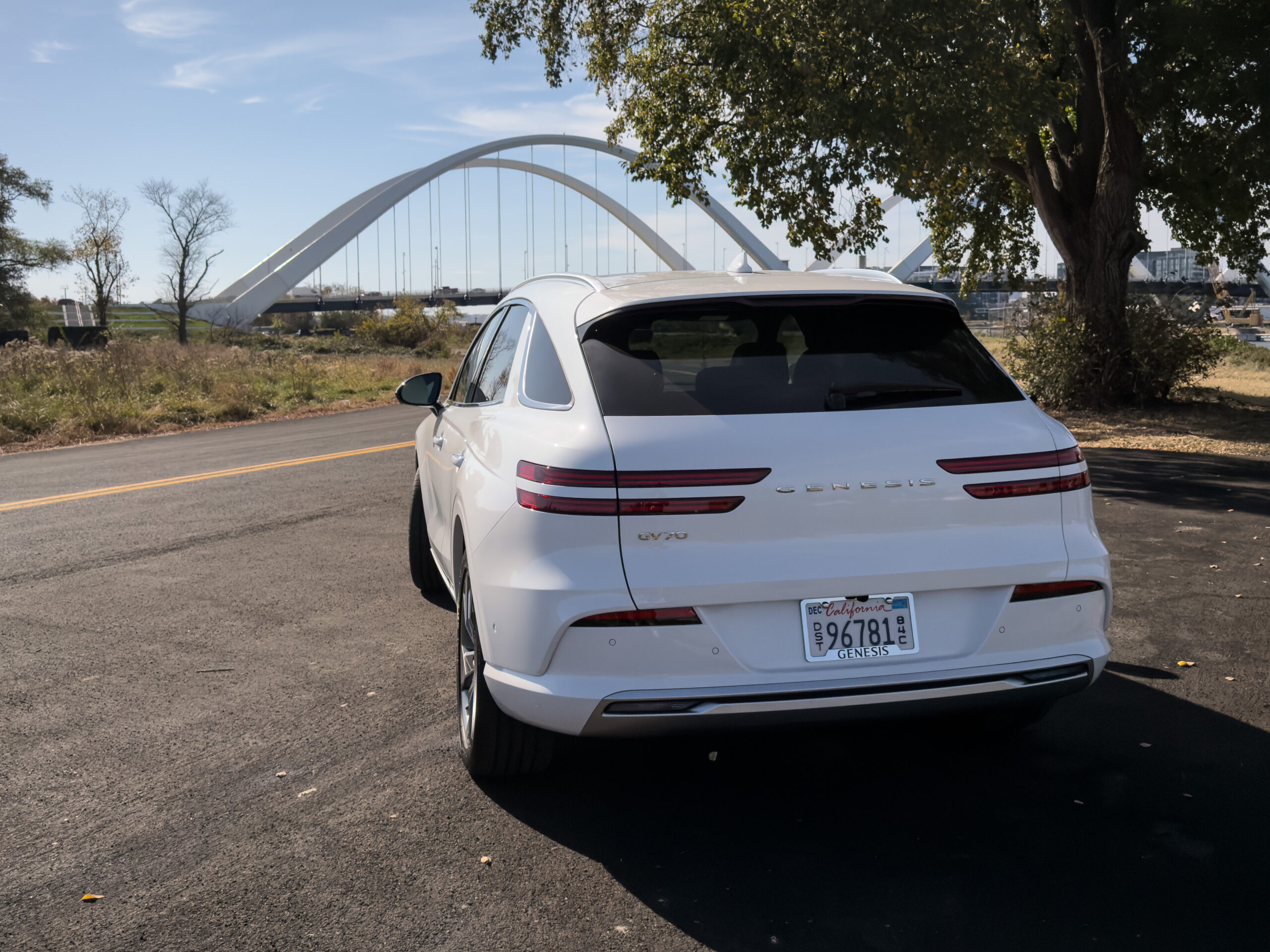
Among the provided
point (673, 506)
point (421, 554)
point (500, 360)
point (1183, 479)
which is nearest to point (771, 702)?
point (673, 506)

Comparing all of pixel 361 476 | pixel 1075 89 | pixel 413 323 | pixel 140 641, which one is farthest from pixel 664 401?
pixel 413 323

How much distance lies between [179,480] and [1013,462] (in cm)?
944

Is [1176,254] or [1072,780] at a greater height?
[1176,254]

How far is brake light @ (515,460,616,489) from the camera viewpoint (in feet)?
9.79

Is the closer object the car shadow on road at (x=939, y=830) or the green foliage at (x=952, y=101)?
the car shadow on road at (x=939, y=830)

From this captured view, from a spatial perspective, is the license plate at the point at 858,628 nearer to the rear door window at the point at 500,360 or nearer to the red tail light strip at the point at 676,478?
the red tail light strip at the point at 676,478

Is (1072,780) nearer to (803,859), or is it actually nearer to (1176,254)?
(803,859)

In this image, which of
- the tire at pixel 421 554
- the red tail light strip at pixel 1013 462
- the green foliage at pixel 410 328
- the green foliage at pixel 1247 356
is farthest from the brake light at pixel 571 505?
the green foliage at pixel 410 328

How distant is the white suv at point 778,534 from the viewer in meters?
2.98

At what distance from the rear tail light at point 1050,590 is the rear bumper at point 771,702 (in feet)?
0.64

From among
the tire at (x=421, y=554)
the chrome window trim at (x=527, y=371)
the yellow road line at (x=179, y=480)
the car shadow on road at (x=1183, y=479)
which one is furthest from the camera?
the yellow road line at (x=179, y=480)

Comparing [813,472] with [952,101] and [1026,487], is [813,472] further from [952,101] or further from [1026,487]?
[952,101]

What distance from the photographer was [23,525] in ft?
27.6

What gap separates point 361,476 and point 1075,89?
10.0 m
